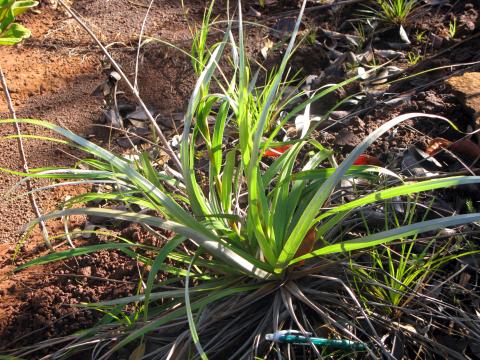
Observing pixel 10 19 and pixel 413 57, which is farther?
pixel 413 57

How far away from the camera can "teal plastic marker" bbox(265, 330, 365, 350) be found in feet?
4.12

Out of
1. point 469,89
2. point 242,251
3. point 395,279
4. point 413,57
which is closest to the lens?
point 395,279

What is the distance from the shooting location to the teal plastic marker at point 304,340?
49.4 inches

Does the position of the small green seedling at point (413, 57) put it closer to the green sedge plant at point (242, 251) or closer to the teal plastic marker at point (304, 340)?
the green sedge plant at point (242, 251)

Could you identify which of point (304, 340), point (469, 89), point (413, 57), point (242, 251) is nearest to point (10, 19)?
point (242, 251)

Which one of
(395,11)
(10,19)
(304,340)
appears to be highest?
(10,19)

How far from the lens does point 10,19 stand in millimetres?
1454

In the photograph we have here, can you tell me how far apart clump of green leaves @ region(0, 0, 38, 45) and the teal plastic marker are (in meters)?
1.03

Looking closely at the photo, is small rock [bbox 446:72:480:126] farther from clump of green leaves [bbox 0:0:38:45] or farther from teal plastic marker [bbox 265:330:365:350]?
clump of green leaves [bbox 0:0:38:45]

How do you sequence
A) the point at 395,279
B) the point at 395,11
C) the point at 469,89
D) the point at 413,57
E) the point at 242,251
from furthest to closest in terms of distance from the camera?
the point at 395,11, the point at 413,57, the point at 469,89, the point at 242,251, the point at 395,279

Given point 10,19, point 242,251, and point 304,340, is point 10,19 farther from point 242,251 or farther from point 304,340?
point 304,340

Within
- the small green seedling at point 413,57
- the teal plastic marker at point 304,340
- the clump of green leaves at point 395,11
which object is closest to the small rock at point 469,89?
the small green seedling at point 413,57

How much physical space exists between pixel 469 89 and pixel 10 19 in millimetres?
1486

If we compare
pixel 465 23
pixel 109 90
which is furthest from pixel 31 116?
pixel 465 23
